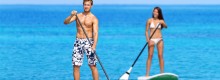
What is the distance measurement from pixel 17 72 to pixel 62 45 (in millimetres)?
17774

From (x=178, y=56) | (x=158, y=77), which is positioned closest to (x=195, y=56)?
(x=178, y=56)

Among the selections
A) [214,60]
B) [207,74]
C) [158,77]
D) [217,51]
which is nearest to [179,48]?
[217,51]

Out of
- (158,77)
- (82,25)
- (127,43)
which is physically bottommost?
(127,43)

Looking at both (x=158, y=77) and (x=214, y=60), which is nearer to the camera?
(x=158, y=77)

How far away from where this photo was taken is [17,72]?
2881 cm

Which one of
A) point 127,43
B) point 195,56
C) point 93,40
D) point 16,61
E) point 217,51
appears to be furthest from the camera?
point 127,43

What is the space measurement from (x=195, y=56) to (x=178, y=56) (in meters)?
0.74

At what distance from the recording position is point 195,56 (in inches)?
1449

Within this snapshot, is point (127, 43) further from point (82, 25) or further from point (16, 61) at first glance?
point (82, 25)

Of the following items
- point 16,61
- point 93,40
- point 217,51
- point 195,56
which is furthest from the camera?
point 217,51

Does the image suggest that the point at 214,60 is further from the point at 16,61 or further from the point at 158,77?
the point at 158,77

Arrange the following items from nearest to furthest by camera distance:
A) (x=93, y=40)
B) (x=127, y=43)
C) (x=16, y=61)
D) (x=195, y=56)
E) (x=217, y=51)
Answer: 1. (x=93, y=40)
2. (x=16, y=61)
3. (x=195, y=56)
4. (x=217, y=51)
5. (x=127, y=43)

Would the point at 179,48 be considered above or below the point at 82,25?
below

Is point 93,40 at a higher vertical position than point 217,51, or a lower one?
higher
